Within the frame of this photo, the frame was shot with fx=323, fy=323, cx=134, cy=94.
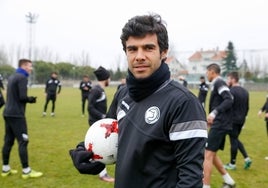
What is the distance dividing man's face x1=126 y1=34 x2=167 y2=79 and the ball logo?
9.0 inches

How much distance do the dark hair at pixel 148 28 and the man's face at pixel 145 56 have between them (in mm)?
31

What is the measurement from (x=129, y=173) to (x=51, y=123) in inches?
499

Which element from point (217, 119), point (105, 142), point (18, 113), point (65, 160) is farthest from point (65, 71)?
point (105, 142)

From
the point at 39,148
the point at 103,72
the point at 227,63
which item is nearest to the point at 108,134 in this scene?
the point at 103,72

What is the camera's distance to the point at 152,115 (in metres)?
2.06

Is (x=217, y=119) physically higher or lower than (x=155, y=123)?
lower

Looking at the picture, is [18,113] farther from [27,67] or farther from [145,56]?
[145,56]

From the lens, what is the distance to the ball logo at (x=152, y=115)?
6.69 ft

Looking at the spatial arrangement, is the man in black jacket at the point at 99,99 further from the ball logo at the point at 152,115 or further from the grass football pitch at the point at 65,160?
the ball logo at the point at 152,115

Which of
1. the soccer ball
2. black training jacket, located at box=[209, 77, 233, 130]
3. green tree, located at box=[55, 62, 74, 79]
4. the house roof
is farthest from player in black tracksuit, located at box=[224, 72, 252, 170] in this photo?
the house roof

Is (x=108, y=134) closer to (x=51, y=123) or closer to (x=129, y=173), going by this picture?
(x=129, y=173)

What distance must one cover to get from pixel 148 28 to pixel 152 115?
0.57m

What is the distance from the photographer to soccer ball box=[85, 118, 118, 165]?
2504 mm

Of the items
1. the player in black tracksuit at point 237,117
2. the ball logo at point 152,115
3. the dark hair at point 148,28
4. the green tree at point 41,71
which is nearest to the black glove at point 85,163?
the ball logo at point 152,115
